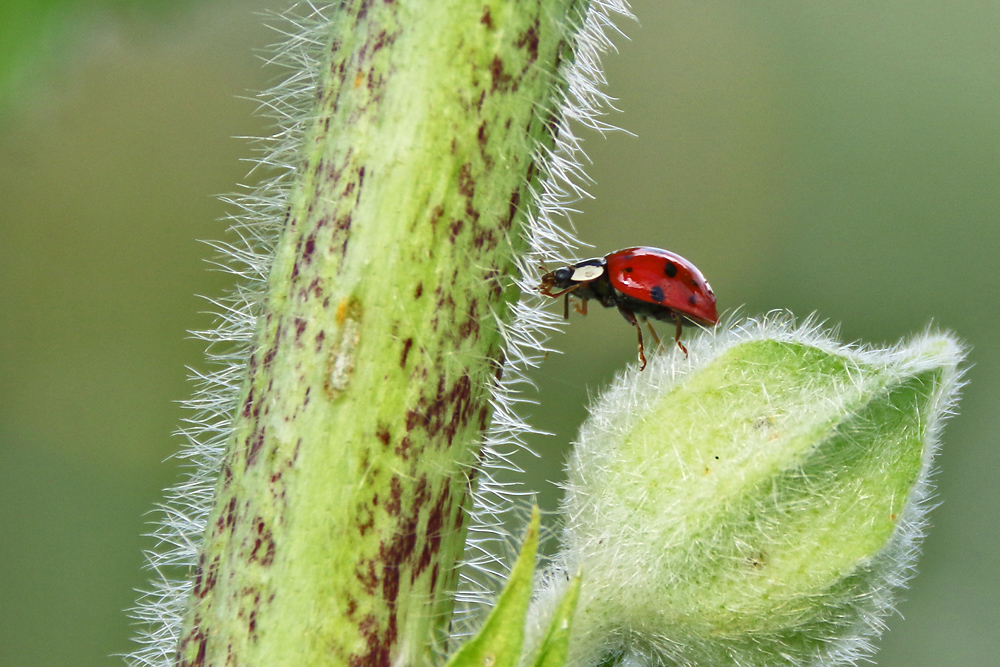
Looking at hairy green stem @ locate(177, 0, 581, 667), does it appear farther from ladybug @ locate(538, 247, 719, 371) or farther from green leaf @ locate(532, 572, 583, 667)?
ladybug @ locate(538, 247, 719, 371)

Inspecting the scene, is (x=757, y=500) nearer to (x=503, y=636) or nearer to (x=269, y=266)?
(x=503, y=636)

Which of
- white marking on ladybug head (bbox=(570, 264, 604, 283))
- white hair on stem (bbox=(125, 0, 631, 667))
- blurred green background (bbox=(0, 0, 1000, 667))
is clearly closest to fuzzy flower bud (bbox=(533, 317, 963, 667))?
white hair on stem (bbox=(125, 0, 631, 667))

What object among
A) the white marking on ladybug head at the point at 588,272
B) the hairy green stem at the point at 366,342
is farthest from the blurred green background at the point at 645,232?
the hairy green stem at the point at 366,342

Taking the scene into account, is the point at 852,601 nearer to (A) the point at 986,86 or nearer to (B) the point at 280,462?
(B) the point at 280,462

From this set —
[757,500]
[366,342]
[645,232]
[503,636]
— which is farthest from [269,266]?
[645,232]

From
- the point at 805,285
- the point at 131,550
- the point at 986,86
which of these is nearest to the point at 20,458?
the point at 131,550

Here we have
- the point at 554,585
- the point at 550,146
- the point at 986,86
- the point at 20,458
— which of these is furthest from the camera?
the point at 986,86
